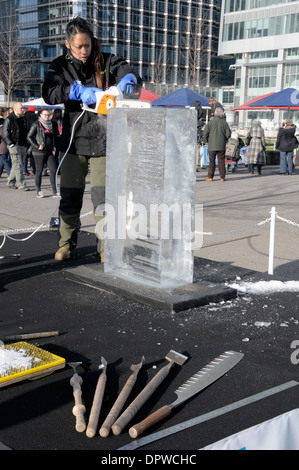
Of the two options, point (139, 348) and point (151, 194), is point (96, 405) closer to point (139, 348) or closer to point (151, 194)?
point (139, 348)

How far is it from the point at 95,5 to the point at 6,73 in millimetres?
49001

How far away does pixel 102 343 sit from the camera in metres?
3.01

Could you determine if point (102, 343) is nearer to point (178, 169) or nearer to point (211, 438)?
Result: point (211, 438)

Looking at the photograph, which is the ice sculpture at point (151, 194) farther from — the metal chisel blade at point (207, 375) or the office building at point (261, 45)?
the office building at point (261, 45)

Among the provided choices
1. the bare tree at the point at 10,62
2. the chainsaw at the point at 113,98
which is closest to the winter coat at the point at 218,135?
the chainsaw at the point at 113,98

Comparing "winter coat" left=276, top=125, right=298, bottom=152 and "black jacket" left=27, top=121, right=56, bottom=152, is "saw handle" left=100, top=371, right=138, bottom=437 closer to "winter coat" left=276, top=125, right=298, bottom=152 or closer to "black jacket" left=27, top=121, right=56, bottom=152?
"black jacket" left=27, top=121, right=56, bottom=152

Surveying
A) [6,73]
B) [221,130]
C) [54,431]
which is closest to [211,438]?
[54,431]

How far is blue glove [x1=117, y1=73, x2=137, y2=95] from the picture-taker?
4141 mm

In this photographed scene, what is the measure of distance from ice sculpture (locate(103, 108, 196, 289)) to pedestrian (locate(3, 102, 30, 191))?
29.4 ft

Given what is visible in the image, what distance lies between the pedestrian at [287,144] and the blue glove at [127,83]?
1357 cm

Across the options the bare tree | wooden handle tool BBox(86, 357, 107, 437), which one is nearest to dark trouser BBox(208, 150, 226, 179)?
wooden handle tool BBox(86, 357, 107, 437)

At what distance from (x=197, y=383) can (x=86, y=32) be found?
3.02 metres

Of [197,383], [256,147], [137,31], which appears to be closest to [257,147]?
[256,147]

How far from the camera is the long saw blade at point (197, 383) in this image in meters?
2.10
